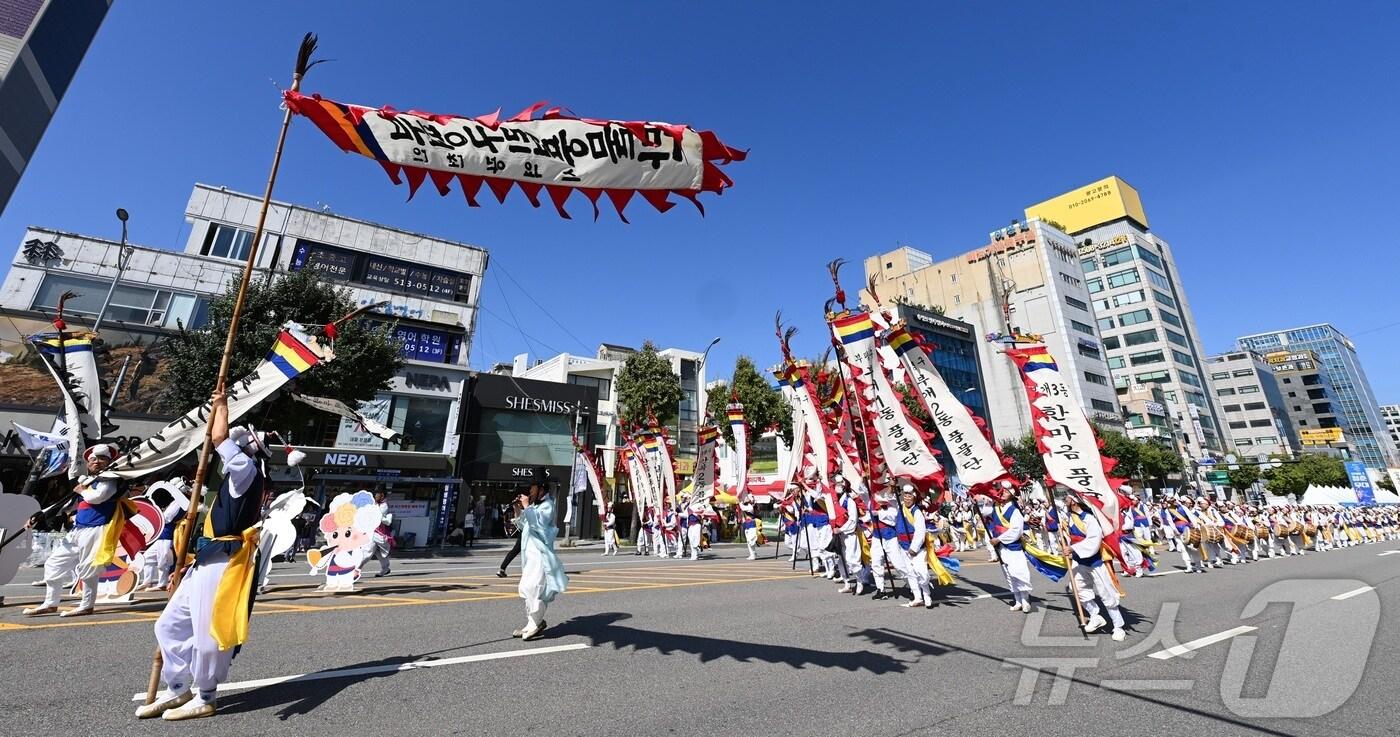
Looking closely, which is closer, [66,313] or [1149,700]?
[1149,700]

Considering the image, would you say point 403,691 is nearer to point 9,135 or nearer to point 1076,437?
point 1076,437

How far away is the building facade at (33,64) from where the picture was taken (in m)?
22.8

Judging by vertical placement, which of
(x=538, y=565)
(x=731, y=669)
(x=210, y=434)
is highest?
(x=210, y=434)

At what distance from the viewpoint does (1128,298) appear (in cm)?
7612

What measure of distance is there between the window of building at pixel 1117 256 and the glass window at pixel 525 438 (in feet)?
268

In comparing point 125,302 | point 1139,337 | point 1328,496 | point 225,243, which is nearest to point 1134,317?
point 1139,337

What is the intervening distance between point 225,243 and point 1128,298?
96.1m

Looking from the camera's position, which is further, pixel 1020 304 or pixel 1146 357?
pixel 1146 357

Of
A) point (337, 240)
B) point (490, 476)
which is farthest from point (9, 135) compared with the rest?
point (490, 476)

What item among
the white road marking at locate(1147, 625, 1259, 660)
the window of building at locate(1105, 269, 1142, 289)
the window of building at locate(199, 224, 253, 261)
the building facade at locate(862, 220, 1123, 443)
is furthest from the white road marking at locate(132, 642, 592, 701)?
the window of building at locate(1105, 269, 1142, 289)

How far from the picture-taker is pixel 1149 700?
4.64 meters

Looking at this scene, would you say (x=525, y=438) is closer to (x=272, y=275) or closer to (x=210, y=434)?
(x=272, y=275)

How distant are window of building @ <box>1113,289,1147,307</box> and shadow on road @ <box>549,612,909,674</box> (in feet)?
296

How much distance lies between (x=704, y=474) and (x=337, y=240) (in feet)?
95.3
